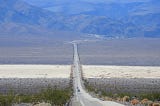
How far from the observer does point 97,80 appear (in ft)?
343

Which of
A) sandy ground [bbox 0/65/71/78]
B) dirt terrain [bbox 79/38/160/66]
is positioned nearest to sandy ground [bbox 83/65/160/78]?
sandy ground [bbox 0/65/71/78]

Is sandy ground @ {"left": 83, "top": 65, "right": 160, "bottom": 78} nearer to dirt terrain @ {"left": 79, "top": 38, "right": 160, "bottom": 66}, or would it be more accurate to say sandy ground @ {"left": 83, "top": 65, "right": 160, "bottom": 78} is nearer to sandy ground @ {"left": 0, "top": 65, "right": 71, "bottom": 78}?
sandy ground @ {"left": 0, "top": 65, "right": 71, "bottom": 78}

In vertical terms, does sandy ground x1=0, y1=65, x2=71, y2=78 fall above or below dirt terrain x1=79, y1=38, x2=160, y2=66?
above

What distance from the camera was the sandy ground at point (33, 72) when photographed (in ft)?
391

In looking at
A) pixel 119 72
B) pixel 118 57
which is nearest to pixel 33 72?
pixel 119 72

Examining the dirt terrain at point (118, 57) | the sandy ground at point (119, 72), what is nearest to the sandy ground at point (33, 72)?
the sandy ground at point (119, 72)

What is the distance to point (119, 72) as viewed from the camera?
124438mm

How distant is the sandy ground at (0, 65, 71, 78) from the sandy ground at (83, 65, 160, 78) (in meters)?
4.67

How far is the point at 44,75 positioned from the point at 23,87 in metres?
32.1

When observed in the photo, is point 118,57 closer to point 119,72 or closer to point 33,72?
point 119,72

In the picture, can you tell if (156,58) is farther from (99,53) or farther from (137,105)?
(137,105)

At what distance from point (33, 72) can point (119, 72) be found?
17748 mm

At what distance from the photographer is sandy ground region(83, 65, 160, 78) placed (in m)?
117

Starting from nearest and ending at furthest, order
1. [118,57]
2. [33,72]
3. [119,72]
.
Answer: [119,72] < [33,72] < [118,57]
